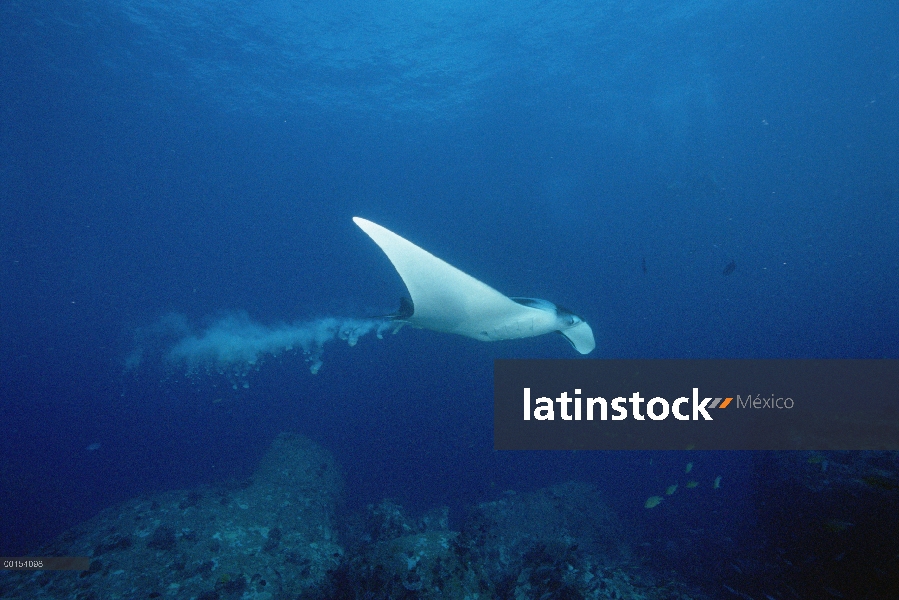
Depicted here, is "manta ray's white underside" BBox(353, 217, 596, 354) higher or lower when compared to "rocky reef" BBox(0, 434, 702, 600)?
higher

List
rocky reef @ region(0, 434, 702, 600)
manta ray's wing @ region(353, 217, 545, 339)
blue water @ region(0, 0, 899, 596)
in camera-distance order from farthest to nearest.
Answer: blue water @ region(0, 0, 899, 596)
rocky reef @ region(0, 434, 702, 600)
manta ray's wing @ region(353, 217, 545, 339)

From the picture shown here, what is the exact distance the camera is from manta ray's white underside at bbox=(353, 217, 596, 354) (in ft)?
12.2

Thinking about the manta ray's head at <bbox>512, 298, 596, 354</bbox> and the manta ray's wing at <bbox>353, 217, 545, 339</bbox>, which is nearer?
the manta ray's wing at <bbox>353, 217, 545, 339</bbox>

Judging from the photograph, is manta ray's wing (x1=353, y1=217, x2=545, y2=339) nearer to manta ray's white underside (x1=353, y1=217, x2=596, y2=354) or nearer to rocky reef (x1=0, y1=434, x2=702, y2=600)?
manta ray's white underside (x1=353, y1=217, x2=596, y2=354)

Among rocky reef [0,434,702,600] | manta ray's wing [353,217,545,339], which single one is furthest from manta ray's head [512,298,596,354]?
rocky reef [0,434,702,600]

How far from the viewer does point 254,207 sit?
4719 cm

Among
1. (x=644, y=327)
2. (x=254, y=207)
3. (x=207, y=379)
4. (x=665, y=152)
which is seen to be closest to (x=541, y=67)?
(x=644, y=327)

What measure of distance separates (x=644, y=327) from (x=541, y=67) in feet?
66.2

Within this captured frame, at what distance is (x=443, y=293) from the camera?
4.35 meters

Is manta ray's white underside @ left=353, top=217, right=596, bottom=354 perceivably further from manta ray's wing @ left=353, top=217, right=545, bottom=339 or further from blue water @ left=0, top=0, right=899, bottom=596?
blue water @ left=0, top=0, right=899, bottom=596

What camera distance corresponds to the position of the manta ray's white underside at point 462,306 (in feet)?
12.2

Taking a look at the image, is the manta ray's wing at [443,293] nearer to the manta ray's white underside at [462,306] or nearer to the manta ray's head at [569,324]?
the manta ray's white underside at [462,306]

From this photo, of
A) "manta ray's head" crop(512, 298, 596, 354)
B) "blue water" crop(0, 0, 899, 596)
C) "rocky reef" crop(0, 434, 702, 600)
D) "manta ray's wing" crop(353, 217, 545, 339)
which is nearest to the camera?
"manta ray's wing" crop(353, 217, 545, 339)

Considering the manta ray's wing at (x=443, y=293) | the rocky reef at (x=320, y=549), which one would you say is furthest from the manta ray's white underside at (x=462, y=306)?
the rocky reef at (x=320, y=549)
